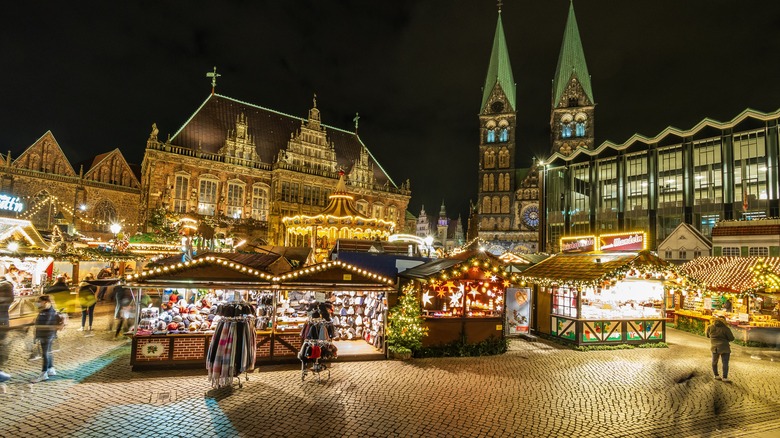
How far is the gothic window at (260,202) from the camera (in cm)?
3772

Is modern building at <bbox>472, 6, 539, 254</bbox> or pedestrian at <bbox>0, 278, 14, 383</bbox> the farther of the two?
modern building at <bbox>472, 6, 539, 254</bbox>

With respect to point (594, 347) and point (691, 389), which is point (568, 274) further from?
point (691, 389)

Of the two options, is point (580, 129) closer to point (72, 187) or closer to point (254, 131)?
point (254, 131)

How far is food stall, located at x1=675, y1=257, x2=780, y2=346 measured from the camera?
45.9 feet

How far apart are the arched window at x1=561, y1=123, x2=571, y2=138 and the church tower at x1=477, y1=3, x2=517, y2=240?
24.3ft

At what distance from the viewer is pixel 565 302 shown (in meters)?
14.8

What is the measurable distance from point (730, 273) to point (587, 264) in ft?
18.7

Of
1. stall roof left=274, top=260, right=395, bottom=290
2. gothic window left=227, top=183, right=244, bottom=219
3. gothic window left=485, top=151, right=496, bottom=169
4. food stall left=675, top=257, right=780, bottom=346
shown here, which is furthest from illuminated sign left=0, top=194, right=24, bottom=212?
gothic window left=485, top=151, right=496, bottom=169

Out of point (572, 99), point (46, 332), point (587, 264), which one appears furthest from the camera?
point (572, 99)

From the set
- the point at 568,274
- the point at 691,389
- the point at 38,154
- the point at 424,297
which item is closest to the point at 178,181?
the point at 38,154

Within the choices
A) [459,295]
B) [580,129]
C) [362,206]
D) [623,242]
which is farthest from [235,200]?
[580,129]

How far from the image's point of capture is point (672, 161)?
36.6 m

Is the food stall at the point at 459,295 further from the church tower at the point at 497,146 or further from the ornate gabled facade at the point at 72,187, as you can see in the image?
the church tower at the point at 497,146

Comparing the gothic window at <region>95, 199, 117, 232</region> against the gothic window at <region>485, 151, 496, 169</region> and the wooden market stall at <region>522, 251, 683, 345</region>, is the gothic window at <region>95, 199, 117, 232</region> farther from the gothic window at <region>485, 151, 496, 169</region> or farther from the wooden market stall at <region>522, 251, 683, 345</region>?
the gothic window at <region>485, 151, 496, 169</region>
